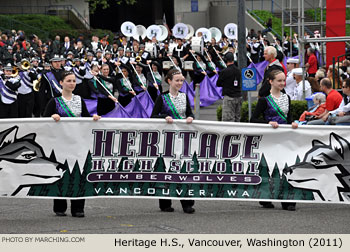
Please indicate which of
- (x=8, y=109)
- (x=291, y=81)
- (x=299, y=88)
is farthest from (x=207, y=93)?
(x=299, y=88)

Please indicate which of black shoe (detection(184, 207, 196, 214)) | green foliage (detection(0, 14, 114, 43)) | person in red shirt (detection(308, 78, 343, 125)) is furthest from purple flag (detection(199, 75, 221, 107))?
green foliage (detection(0, 14, 114, 43))

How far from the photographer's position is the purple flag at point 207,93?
74.6 ft

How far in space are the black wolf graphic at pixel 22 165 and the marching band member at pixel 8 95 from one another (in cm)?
962

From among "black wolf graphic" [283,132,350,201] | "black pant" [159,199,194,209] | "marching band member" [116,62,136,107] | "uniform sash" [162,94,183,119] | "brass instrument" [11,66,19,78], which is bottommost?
"black pant" [159,199,194,209]

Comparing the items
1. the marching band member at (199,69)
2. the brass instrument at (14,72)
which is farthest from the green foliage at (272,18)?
the brass instrument at (14,72)

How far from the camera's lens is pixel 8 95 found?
59.3 ft

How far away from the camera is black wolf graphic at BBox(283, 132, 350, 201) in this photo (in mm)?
8719

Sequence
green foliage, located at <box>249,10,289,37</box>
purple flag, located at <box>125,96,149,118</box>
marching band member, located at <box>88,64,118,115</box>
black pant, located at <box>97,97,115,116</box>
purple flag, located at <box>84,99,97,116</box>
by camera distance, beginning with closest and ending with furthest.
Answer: marching band member, located at <box>88,64,118,115</box> → black pant, located at <box>97,97,115,116</box> → purple flag, located at <box>84,99,97,116</box> → purple flag, located at <box>125,96,149,118</box> → green foliage, located at <box>249,10,289,37</box>

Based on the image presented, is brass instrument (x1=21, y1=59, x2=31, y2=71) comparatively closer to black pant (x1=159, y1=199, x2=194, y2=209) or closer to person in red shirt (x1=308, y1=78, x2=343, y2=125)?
person in red shirt (x1=308, y1=78, x2=343, y2=125)

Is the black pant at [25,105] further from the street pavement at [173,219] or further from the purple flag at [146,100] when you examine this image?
the street pavement at [173,219]

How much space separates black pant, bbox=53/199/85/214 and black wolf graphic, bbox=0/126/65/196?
329 millimetres

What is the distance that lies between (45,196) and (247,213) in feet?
7.17

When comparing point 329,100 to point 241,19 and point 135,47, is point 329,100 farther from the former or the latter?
point 135,47

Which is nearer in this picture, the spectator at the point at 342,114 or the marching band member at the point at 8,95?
the spectator at the point at 342,114
